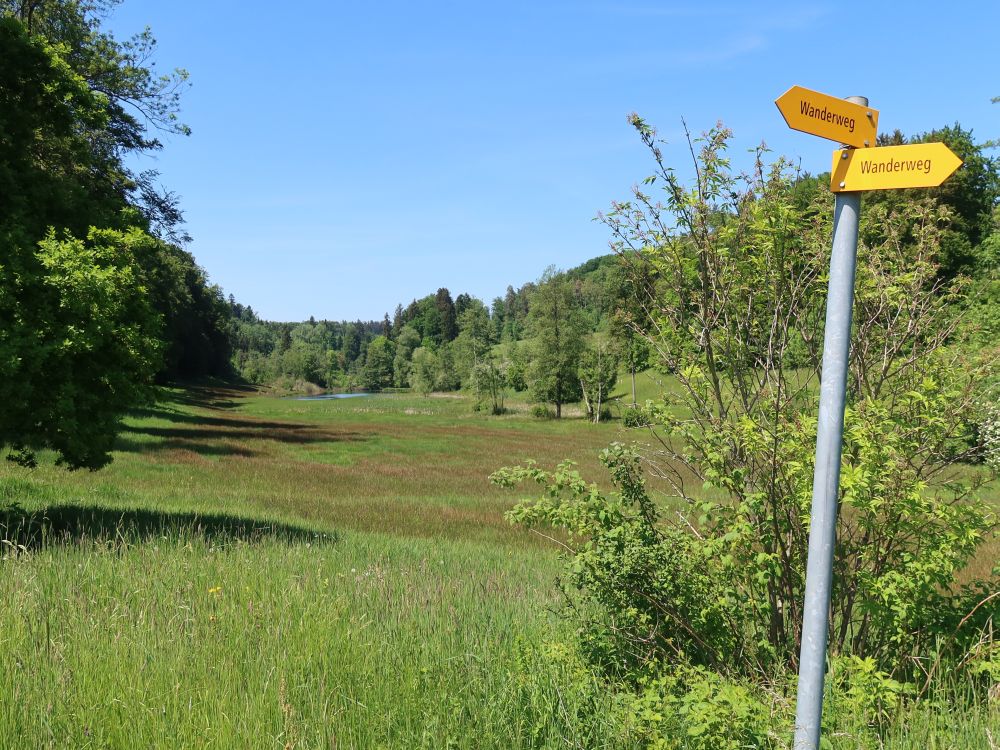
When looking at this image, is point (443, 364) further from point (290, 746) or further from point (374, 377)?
point (290, 746)

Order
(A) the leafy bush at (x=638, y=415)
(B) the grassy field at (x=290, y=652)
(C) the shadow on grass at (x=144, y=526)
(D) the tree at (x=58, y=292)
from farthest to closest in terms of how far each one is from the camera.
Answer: (C) the shadow on grass at (x=144, y=526)
(D) the tree at (x=58, y=292)
(A) the leafy bush at (x=638, y=415)
(B) the grassy field at (x=290, y=652)

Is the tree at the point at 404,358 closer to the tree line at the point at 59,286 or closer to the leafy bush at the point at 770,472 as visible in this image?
the tree line at the point at 59,286

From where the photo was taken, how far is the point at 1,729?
3516 mm

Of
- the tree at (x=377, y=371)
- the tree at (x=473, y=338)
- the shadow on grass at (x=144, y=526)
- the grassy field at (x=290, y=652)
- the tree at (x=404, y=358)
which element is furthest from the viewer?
the tree at (x=377, y=371)

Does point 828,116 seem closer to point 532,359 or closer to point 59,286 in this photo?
point 59,286

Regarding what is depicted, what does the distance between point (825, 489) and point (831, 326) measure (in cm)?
67

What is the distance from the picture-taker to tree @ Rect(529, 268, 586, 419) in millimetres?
66438

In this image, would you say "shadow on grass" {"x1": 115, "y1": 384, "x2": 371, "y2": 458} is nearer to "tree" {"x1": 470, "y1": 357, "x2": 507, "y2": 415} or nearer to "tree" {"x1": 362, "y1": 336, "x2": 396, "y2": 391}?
"tree" {"x1": 470, "y1": 357, "x2": 507, "y2": 415}

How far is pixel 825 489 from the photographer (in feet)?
8.63

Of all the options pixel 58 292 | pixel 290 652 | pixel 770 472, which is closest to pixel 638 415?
pixel 770 472

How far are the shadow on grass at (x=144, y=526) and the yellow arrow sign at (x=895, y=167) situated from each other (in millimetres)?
8190

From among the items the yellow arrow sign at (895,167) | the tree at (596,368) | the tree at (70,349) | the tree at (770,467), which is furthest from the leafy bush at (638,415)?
the tree at (596,368)

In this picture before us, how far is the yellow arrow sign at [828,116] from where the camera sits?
8.84 ft

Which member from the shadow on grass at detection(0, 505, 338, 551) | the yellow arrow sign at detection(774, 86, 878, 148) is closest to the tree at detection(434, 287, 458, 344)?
the shadow on grass at detection(0, 505, 338, 551)
